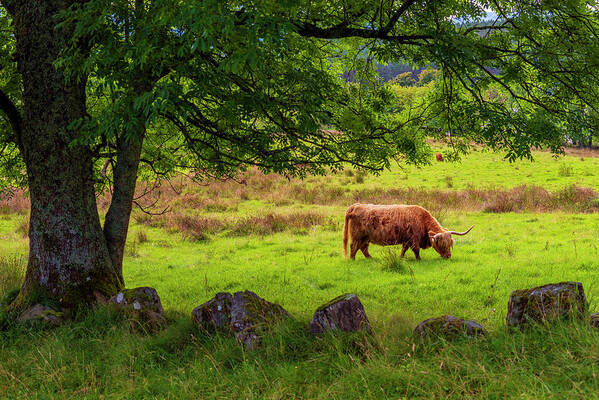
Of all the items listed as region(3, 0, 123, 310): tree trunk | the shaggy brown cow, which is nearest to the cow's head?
the shaggy brown cow

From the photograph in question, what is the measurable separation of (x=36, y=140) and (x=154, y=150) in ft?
9.26

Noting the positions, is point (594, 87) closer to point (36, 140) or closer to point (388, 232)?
point (388, 232)

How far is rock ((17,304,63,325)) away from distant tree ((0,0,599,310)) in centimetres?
28

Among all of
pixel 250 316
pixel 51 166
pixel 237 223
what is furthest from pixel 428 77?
pixel 250 316

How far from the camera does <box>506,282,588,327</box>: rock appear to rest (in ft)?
14.3

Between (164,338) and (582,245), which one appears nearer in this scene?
(164,338)

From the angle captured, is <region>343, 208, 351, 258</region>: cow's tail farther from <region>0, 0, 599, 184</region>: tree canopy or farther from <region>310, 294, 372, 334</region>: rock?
<region>310, 294, 372, 334</region>: rock

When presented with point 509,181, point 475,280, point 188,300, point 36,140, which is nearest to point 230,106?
point 36,140

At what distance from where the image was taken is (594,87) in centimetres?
636

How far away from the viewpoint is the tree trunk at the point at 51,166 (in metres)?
6.17

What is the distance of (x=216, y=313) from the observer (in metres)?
5.37

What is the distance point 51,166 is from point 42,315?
7.13 ft

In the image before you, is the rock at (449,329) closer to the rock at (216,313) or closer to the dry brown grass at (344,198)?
the rock at (216,313)

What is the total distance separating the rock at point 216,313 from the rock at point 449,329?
236 cm
